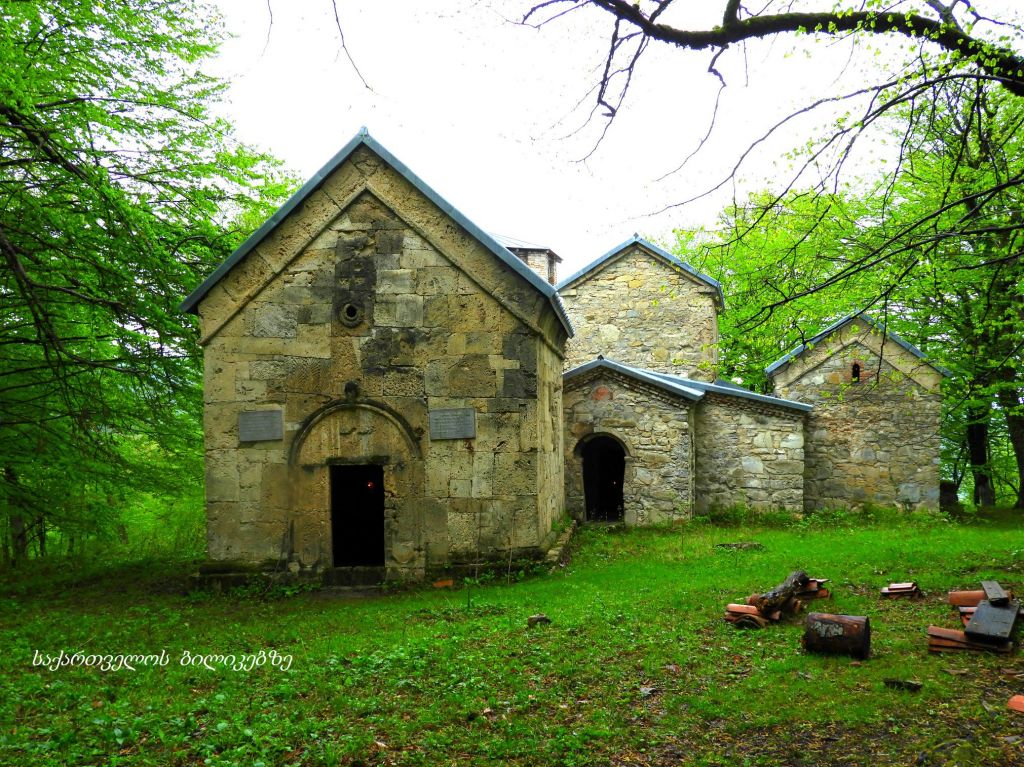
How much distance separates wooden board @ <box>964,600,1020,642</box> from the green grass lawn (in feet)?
0.79

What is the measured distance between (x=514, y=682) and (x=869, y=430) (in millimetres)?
13019

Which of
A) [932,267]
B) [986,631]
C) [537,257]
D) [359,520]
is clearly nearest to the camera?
[986,631]

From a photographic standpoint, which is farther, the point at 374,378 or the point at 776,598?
the point at 374,378

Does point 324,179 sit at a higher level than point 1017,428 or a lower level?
higher

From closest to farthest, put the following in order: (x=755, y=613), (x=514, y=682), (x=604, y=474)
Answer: (x=514, y=682) → (x=755, y=613) → (x=604, y=474)

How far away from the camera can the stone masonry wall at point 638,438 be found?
14219mm

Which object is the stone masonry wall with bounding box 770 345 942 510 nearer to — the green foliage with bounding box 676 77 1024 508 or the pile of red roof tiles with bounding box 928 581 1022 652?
the green foliage with bounding box 676 77 1024 508

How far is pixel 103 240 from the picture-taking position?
29.6 feet

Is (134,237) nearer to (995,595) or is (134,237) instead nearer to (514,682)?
(514,682)

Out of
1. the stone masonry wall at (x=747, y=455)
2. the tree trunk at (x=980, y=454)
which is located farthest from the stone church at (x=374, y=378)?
the tree trunk at (x=980, y=454)

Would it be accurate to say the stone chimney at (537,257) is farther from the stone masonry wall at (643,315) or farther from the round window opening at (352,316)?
the round window opening at (352,316)

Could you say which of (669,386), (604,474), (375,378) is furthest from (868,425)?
(375,378)

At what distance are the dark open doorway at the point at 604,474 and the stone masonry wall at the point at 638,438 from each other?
5.20 ft

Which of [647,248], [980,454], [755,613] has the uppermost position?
[647,248]
